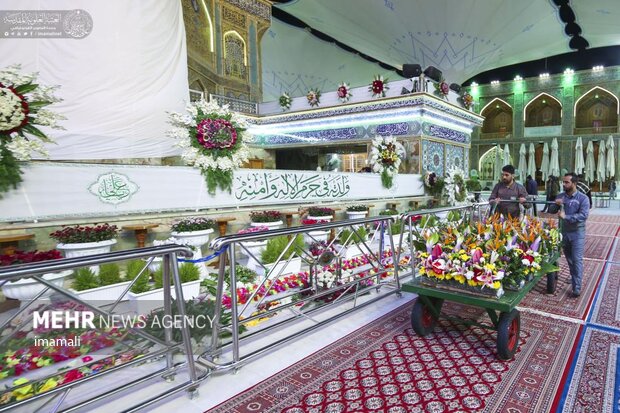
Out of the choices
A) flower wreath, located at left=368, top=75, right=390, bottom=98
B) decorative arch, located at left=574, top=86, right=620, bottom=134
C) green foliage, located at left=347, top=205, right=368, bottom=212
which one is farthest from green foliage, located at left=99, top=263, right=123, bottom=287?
decorative arch, located at left=574, top=86, right=620, bottom=134

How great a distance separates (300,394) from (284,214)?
445 cm

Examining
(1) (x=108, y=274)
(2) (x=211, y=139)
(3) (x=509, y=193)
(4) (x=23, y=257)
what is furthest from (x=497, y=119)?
(4) (x=23, y=257)

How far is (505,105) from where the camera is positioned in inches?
995

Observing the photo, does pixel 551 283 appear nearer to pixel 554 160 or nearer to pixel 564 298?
pixel 564 298

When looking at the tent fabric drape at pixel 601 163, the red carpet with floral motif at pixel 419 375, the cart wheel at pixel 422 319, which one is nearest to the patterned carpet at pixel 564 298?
the red carpet with floral motif at pixel 419 375

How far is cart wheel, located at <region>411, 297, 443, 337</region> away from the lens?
3314 millimetres

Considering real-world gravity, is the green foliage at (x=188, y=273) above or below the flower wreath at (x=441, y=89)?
below

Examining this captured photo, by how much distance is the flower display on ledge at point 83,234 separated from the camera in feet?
13.3

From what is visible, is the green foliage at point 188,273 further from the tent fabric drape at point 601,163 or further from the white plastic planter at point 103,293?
the tent fabric drape at point 601,163

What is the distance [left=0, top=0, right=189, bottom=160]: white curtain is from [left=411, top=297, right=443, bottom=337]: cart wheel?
699cm

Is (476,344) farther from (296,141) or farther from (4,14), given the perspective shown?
(296,141)

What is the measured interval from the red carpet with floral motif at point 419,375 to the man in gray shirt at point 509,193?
2.57 m

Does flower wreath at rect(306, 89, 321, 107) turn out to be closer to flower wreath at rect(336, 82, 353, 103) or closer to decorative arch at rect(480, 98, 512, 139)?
flower wreath at rect(336, 82, 353, 103)

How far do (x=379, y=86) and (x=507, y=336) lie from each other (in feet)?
31.7
